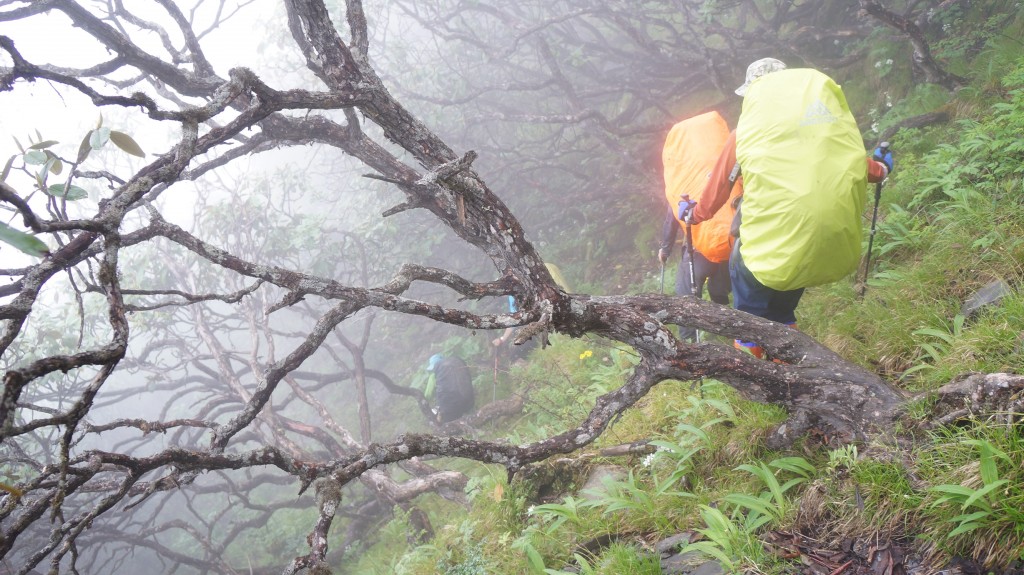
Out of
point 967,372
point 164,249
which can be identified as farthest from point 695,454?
point 164,249

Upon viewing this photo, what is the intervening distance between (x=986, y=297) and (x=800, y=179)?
1614 millimetres

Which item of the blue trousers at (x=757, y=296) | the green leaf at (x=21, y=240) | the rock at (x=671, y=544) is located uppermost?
the green leaf at (x=21, y=240)

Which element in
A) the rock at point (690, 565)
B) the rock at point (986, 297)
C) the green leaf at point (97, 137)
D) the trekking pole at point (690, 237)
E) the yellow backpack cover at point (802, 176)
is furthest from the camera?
the trekking pole at point (690, 237)

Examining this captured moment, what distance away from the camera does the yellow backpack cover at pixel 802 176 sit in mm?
2850

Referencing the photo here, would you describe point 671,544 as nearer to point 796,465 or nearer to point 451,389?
point 796,465

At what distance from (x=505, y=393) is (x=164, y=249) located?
7245 millimetres

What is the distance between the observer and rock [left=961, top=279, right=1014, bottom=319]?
318 centimetres

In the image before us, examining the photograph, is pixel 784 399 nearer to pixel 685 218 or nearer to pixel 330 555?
pixel 685 218

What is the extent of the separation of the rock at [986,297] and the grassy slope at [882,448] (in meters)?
0.08

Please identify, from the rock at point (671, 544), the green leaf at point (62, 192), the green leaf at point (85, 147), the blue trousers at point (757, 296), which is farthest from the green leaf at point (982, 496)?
the green leaf at point (85, 147)

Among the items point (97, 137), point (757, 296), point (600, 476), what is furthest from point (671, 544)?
point (97, 137)

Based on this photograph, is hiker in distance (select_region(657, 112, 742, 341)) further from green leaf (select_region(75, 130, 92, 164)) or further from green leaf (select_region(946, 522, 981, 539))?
green leaf (select_region(75, 130, 92, 164))

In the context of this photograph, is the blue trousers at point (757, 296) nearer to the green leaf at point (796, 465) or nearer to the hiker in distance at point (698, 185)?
the hiker in distance at point (698, 185)

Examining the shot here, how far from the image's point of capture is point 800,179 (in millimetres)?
2871
